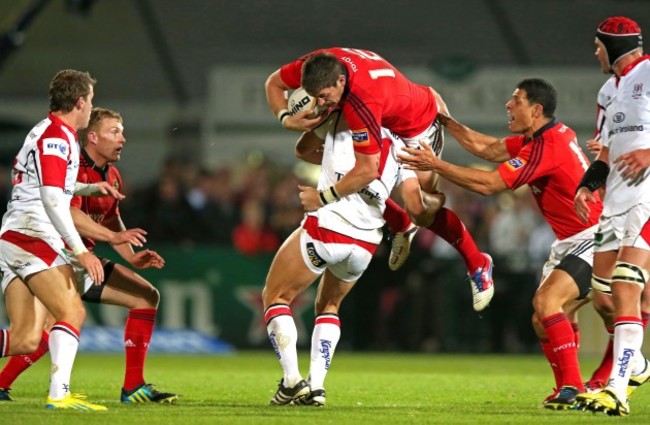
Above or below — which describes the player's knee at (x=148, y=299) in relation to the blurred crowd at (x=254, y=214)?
below

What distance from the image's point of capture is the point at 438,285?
18312mm

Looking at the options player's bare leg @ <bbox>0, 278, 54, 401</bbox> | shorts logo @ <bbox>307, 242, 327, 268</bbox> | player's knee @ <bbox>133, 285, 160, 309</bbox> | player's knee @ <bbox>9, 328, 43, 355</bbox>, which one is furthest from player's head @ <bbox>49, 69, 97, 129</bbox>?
shorts logo @ <bbox>307, 242, 327, 268</bbox>

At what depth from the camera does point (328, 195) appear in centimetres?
907

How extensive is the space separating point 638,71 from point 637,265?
1.34m

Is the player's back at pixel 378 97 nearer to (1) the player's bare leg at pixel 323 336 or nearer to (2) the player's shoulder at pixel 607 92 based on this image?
(1) the player's bare leg at pixel 323 336

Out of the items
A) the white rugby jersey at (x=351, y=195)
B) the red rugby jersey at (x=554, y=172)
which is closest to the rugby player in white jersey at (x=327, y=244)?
the white rugby jersey at (x=351, y=195)

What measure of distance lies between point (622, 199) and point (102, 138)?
3.82m

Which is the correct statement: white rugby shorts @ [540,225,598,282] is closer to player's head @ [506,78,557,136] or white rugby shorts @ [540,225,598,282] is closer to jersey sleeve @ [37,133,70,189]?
player's head @ [506,78,557,136]

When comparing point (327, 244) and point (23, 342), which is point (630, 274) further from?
point (23, 342)

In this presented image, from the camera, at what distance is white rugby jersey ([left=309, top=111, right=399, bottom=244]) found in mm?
9266

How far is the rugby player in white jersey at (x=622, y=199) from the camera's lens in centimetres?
855

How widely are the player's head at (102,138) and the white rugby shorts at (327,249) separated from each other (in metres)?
1.56

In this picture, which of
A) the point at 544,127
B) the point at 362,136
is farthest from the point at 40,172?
the point at 544,127

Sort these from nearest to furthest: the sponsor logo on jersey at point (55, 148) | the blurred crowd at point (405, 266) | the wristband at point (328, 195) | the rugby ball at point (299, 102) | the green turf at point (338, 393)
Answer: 1. the green turf at point (338, 393)
2. the sponsor logo on jersey at point (55, 148)
3. the wristband at point (328, 195)
4. the rugby ball at point (299, 102)
5. the blurred crowd at point (405, 266)
